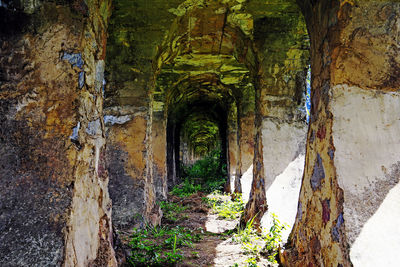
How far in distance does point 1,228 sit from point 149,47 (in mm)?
2757

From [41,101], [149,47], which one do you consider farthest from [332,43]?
[149,47]

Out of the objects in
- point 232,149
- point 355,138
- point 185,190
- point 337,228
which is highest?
point 355,138

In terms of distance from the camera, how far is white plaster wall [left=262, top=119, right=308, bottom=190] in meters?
3.57

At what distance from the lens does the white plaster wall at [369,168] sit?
1.52m

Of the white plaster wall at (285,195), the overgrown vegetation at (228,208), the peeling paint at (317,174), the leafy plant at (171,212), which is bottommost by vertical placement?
the overgrown vegetation at (228,208)

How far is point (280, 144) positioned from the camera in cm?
366

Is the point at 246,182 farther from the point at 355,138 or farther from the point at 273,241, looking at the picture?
the point at 355,138

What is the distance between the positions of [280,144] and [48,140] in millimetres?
2717

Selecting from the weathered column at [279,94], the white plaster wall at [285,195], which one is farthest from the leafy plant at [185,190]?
the white plaster wall at [285,195]

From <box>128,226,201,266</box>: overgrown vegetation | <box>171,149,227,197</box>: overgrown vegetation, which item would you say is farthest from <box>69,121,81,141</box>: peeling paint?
<box>171,149,227,197</box>: overgrown vegetation

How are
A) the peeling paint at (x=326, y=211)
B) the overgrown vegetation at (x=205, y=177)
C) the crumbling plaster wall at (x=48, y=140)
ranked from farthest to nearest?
1. the overgrown vegetation at (x=205, y=177)
2. the peeling paint at (x=326, y=211)
3. the crumbling plaster wall at (x=48, y=140)

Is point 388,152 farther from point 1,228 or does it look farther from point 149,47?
point 149,47

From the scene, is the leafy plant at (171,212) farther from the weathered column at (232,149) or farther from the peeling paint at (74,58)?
the peeling paint at (74,58)

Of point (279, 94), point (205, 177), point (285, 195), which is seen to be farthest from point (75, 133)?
point (205, 177)
